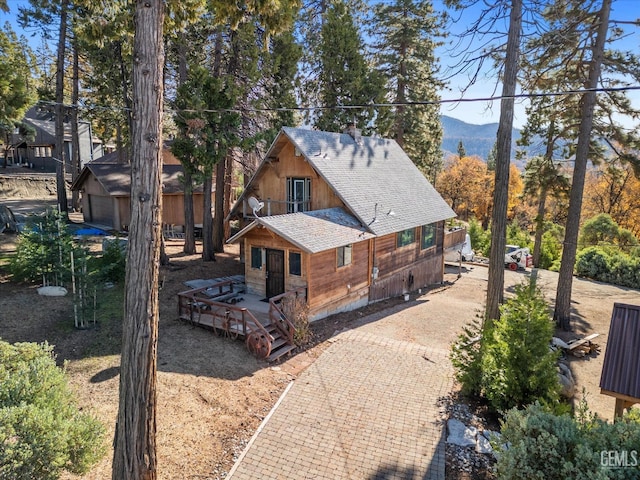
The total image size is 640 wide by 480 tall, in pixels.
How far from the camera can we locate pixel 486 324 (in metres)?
9.94

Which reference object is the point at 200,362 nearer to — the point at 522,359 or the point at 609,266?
the point at 522,359

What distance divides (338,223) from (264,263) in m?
3.40

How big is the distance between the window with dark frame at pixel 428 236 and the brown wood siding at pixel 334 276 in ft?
20.4

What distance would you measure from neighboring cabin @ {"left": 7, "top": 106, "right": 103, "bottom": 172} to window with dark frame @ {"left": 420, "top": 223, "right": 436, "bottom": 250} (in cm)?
3657

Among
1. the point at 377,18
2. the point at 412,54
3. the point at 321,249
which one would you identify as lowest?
the point at 321,249

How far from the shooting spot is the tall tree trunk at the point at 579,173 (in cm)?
1497

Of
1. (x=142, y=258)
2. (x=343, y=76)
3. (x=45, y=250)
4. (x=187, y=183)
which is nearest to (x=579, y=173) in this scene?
(x=343, y=76)

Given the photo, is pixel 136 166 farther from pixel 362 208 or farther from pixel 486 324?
pixel 362 208

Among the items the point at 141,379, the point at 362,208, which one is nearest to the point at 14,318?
the point at 141,379

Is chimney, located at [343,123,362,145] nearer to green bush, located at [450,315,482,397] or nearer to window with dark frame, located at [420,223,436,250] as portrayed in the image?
window with dark frame, located at [420,223,436,250]

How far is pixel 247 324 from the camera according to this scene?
40.2ft

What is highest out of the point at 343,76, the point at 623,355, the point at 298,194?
the point at 343,76

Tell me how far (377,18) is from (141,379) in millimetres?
29942

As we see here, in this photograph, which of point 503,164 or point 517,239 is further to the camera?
point 517,239
